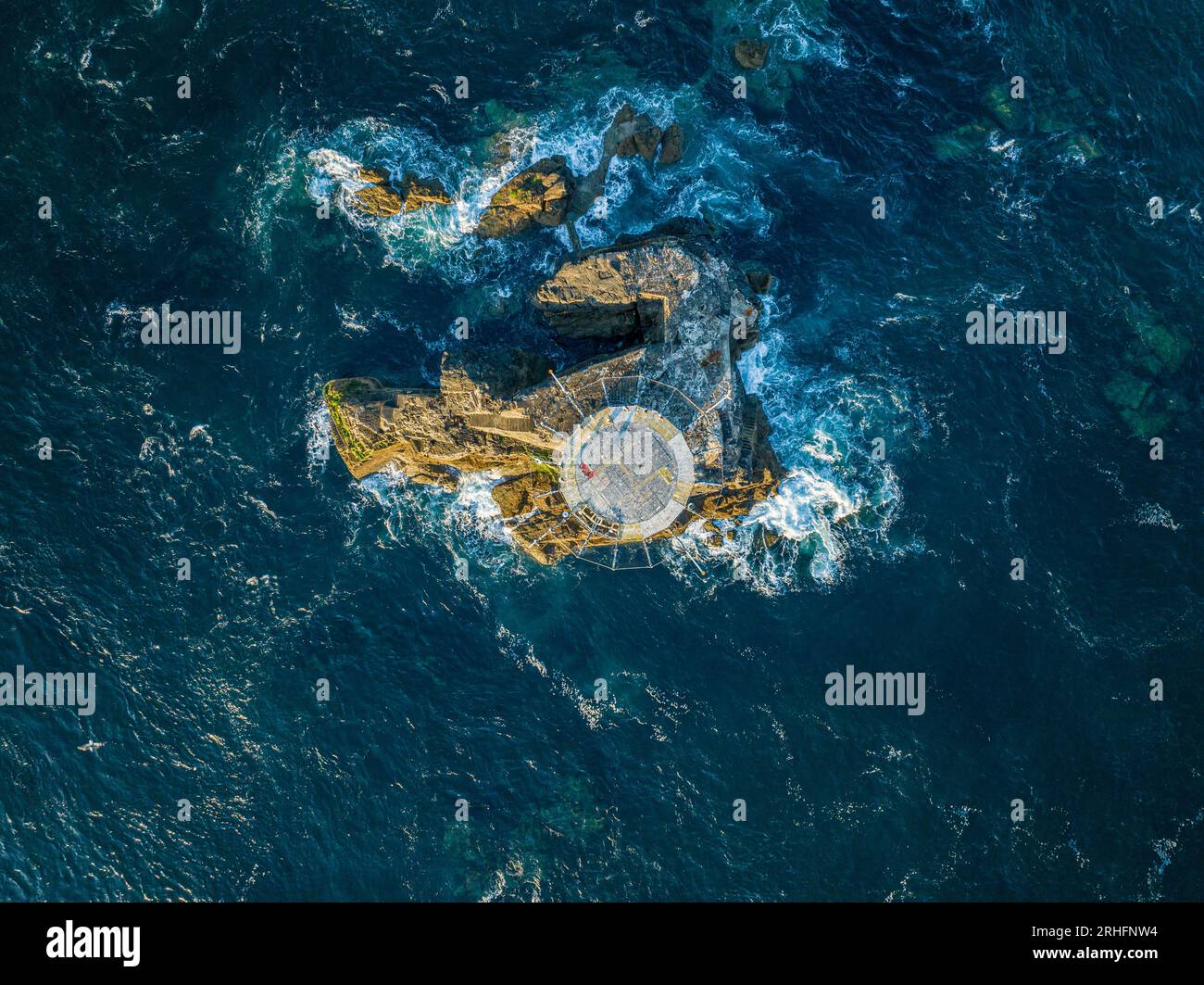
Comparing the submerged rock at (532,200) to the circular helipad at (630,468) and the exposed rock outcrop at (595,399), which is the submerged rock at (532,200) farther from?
the circular helipad at (630,468)

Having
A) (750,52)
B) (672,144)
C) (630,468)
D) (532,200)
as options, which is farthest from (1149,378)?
(532,200)

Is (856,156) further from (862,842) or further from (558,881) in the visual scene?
(558,881)

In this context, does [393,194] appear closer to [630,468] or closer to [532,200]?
[532,200]

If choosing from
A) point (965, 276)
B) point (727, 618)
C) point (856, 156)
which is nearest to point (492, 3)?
point (856, 156)

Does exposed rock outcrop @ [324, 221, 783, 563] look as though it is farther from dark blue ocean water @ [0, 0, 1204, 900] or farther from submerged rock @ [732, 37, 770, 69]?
submerged rock @ [732, 37, 770, 69]

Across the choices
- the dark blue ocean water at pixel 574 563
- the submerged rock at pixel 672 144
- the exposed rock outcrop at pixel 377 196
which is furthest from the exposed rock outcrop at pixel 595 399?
the exposed rock outcrop at pixel 377 196

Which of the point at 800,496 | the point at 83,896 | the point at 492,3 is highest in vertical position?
the point at 492,3
